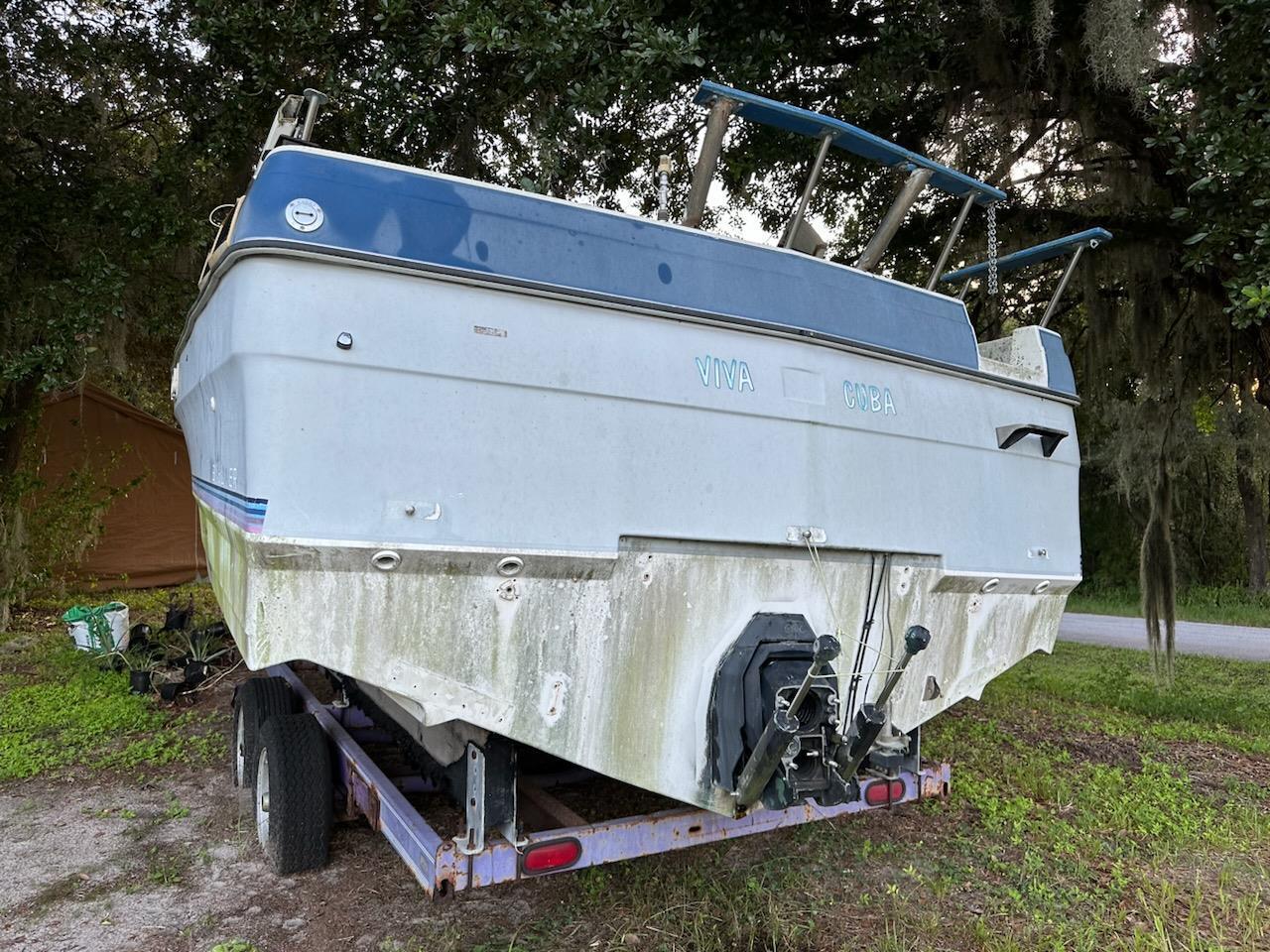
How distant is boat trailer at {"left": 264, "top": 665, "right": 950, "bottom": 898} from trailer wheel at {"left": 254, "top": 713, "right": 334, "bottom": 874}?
12 cm

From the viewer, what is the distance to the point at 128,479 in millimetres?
11242

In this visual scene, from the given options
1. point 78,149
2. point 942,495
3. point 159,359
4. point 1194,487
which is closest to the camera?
point 942,495

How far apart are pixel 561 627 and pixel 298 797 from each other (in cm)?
161

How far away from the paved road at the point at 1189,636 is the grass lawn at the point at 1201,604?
70 cm

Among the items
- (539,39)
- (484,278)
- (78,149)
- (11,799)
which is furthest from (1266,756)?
(78,149)

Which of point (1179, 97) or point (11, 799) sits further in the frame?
point (1179, 97)

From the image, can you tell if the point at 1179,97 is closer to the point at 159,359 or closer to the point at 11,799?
the point at 11,799

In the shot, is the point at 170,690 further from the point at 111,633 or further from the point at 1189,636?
the point at 1189,636

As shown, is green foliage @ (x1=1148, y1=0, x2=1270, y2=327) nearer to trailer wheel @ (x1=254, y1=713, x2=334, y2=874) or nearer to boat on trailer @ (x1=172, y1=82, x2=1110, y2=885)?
boat on trailer @ (x1=172, y1=82, x2=1110, y2=885)

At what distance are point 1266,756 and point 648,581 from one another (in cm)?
497

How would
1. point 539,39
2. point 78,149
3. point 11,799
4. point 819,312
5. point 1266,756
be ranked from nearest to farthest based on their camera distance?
point 819,312
point 11,799
point 539,39
point 1266,756
point 78,149

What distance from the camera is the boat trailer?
8.59 ft

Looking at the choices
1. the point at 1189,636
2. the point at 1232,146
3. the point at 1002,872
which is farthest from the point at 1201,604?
the point at 1002,872

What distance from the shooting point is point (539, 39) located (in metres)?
4.78
